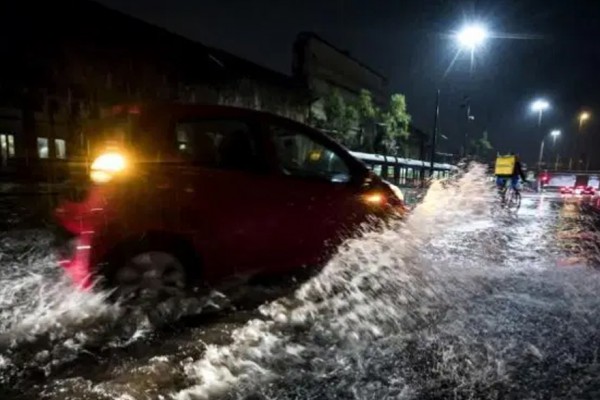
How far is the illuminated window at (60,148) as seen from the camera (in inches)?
611

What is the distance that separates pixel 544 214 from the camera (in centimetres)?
1408

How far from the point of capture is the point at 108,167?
4.05 metres

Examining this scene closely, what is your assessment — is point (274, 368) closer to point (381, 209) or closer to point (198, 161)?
point (198, 161)

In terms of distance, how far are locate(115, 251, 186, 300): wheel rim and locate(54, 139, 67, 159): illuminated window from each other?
1279cm

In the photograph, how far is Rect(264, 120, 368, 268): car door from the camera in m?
4.82

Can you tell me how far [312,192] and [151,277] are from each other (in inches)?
69.6

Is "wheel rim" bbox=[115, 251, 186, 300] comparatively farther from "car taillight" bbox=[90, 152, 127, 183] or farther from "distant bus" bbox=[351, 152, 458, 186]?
"distant bus" bbox=[351, 152, 458, 186]

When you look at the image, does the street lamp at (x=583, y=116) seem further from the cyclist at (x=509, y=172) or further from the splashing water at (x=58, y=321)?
the splashing water at (x=58, y=321)

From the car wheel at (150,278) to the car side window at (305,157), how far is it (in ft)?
4.67

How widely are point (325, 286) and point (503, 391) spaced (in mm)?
2470

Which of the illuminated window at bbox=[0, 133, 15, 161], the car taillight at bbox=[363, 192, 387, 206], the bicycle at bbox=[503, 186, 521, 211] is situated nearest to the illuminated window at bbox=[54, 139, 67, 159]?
the illuminated window at bbox=[0, 133, 15, 161]

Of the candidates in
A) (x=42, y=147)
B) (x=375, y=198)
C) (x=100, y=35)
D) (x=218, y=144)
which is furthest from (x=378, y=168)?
(x=218, y=144)

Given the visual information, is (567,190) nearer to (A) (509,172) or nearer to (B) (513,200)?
(A) (509,172)

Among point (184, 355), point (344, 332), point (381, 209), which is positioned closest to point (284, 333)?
point (344, 332)
